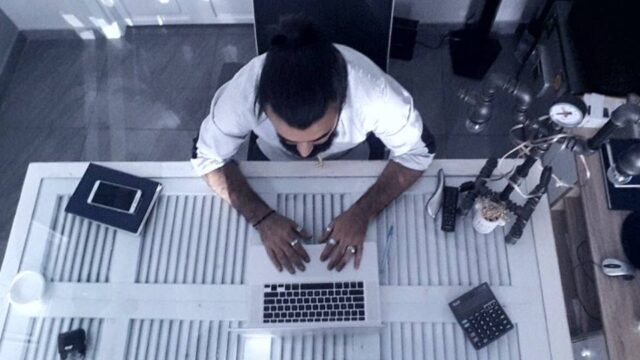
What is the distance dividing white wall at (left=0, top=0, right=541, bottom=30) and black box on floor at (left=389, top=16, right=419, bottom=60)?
130mm

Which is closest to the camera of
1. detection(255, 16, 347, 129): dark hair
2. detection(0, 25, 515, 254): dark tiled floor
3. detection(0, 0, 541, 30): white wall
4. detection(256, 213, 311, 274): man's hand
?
detection(255, 16, 347, 129): dark hair

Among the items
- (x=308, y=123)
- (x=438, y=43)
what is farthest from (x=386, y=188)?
(x=438, y=43)

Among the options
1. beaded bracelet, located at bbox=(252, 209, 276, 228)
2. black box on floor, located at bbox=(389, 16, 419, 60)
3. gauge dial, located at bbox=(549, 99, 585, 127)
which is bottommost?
beaded bracelet, located at bbox=(252, 209, 276, 228)

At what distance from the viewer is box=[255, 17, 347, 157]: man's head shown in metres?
1.05

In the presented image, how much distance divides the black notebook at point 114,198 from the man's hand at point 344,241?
17.6 inches

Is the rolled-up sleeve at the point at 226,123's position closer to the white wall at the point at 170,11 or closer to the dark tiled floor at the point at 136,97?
the dark tiled floor at the point at 136,97

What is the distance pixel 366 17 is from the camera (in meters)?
1.50

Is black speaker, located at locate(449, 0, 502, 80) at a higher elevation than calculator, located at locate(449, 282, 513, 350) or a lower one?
higher

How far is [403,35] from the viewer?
7.83 feet

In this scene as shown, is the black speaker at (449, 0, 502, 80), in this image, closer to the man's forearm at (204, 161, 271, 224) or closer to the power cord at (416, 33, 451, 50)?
the power cord at (416, 33, 451, 50)

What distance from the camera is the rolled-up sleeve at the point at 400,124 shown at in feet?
4.14

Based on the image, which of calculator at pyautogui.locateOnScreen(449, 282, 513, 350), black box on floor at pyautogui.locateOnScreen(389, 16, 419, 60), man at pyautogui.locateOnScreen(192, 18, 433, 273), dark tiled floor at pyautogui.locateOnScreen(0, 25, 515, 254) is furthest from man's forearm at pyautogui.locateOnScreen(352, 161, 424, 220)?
black box on floor at pyautogui.locateOnScreen(389, 16, 419, 60)

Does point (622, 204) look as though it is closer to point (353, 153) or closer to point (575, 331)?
point (575, 331)

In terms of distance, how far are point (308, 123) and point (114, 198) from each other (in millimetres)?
532
